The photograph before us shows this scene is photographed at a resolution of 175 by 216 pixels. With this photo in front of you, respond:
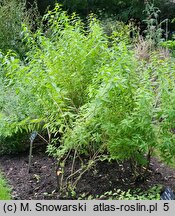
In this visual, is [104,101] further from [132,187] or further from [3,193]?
[3,193]

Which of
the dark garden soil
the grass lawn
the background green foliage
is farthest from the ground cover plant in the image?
the background green foliage

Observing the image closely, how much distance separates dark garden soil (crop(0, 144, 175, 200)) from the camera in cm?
407

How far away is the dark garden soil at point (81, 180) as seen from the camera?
4066mm

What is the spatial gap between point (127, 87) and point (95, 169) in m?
1.27

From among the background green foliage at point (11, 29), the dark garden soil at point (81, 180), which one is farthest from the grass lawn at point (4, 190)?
the background green foliage at point (11, 29)

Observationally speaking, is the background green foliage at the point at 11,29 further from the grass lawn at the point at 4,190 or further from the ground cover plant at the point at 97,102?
the grass lawn at the point at 4,190

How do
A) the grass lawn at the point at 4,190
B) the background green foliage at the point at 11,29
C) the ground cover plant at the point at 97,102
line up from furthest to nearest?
the background green foliage at the point at 11,29
the grass lawn at the point at 4,190
the ground cover plant at the point at 97,102

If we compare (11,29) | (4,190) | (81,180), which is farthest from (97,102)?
(11,29)

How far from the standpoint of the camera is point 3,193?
13.4 ft

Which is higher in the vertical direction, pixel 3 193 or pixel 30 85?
pixel 30 85

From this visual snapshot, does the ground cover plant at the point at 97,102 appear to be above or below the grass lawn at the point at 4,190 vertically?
above

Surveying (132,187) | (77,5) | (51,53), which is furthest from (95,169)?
(77,5)

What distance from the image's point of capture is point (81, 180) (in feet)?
14.0

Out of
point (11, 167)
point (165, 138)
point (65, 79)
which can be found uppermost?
point (65, 79)
